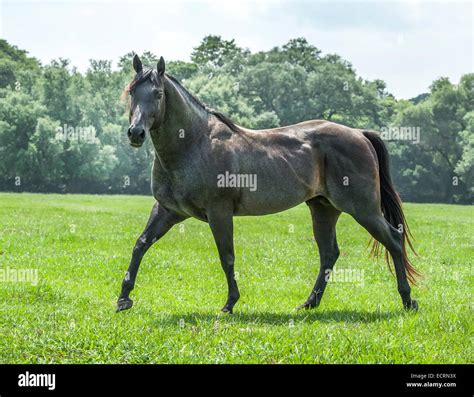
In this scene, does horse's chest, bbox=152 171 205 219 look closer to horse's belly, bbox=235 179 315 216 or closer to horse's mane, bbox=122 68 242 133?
horse's belly, bbox=235 179 315 216

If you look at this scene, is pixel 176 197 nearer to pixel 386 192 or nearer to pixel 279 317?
pixel 279 317

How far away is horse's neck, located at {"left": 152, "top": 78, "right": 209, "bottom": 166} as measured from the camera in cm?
716

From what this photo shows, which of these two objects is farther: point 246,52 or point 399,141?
point 246,52

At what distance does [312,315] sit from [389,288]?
2839mm

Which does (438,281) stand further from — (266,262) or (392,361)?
(392,361)

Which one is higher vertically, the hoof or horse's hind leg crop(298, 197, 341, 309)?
horse's hind leg crop(298, 197, 341, 309)

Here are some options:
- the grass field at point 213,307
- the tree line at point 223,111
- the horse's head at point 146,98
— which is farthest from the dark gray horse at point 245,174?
the tree line at point 223,111

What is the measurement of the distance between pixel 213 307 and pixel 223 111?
155ft

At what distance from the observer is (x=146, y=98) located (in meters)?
6.63

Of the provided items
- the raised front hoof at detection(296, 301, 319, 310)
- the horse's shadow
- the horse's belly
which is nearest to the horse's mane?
the horse's belly

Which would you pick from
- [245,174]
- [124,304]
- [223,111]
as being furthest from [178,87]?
[223,111]

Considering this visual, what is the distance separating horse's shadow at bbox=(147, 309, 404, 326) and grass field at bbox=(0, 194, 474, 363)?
2 cm

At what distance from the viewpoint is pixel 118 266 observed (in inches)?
427
